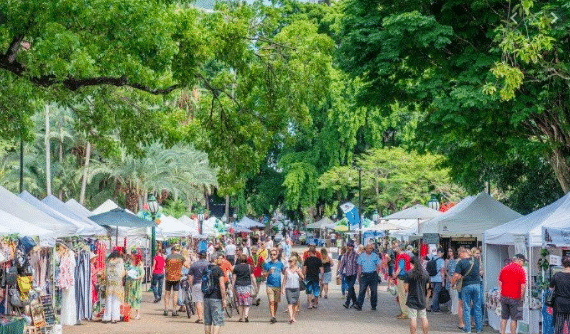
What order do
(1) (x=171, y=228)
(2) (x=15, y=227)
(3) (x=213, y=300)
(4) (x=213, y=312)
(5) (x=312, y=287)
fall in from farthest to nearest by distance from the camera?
(1) (x=171, y=228)
(5) (x=312, y=287)
(3) (x=213, y=300)
(4) (x=213, y=312)
(2) (x=15, y=227)

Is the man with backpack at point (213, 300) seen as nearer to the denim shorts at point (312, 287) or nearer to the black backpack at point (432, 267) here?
the black backpack at point (432, 267)

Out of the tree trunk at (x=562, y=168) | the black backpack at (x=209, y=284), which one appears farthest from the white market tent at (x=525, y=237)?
the black backpack at (x=209, y=284)

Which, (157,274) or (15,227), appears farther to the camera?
(157,274)

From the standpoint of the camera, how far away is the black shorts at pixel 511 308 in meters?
18.1

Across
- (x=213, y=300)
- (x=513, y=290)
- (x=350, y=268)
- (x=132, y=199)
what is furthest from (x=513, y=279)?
(x=132, y=199)

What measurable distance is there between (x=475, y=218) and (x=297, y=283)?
17.8 ft

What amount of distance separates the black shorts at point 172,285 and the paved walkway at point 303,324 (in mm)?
700

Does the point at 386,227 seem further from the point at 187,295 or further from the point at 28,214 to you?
the point at 28,214

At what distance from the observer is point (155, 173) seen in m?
48.8

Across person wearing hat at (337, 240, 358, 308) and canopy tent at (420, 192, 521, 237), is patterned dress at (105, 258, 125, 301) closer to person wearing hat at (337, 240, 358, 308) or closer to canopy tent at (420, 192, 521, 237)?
person wearing hat at (337, 240, 358, 308)

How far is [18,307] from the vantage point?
55.4 feet

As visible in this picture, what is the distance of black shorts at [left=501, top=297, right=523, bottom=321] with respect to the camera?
1809 centimetres

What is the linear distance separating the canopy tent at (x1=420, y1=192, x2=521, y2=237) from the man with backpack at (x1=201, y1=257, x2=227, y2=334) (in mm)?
8935

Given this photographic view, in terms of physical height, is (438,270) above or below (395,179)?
below
